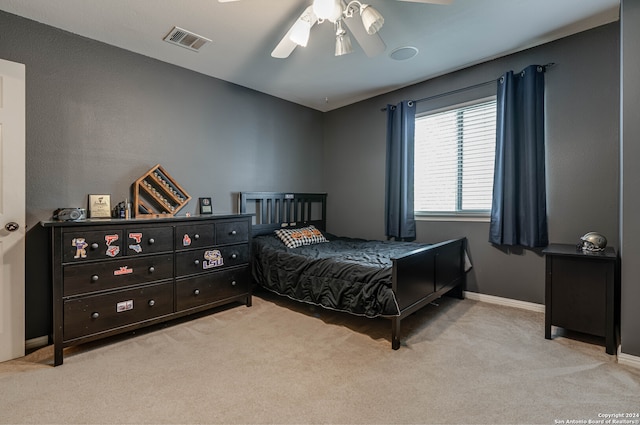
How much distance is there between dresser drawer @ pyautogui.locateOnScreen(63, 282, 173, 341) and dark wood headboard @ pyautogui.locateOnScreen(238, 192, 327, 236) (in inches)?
57.9

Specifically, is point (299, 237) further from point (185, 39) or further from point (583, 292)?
point (583, 292)

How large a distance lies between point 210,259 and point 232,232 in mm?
345

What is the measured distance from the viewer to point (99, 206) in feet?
8.87

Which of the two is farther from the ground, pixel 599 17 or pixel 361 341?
pixel 599 17

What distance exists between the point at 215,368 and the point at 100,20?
2785 mm

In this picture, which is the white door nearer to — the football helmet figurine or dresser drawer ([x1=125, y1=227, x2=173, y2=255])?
dresser drawer ([x1=125, y1=227, x2=173, y2=255])

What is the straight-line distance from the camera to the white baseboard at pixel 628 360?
196 cm

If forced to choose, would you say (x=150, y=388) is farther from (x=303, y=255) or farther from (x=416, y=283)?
(x=416, y=283)

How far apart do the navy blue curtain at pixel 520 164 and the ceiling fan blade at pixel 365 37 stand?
64.6 inches

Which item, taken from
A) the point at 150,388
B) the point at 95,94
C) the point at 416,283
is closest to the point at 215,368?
the point at 150,388

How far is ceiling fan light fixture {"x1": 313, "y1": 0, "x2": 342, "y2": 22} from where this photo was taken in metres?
1.75

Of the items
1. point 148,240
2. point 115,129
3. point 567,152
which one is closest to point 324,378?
point 148,240

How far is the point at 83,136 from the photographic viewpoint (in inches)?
104

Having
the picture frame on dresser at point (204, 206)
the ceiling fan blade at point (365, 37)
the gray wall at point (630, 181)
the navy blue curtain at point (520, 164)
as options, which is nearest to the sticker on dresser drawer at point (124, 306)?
the picture frame on dresser at point (204, 206)
